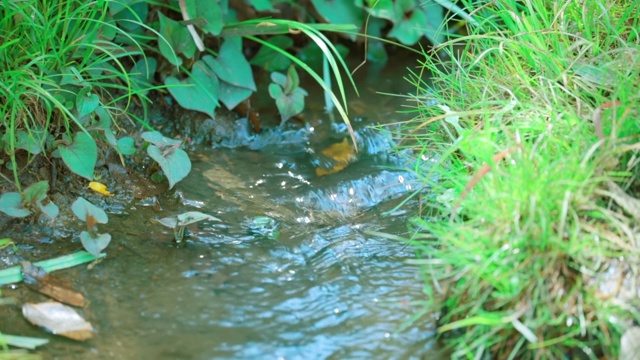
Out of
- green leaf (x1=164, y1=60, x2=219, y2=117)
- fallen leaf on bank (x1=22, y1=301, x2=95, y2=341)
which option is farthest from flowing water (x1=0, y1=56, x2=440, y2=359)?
green leaf (x1=164, y1=60, x2=219, y2=117)

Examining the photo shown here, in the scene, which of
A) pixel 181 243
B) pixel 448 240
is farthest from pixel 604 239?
pixel 181 243

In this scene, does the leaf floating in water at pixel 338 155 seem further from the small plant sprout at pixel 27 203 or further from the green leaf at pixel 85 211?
the small plant sprout at pixel 27 203

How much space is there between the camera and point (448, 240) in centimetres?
186

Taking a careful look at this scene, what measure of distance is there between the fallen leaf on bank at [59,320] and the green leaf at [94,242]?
0.24 metres

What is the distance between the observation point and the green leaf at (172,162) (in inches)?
99.7

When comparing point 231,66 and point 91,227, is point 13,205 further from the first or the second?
point 231,66

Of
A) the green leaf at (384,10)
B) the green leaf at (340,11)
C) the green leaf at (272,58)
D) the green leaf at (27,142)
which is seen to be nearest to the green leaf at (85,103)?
the green leaf at (27,142)

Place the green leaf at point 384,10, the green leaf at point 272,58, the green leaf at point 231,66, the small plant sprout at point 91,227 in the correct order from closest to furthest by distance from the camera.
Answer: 1. the small plant sprout at point 91,227
2. the green leaf at point 231,66
3. the green leaf at point 272,58
4. the green leaf at point 384,10

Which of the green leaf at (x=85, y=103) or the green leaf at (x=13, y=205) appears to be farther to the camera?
the green leaf at (x=85, y=103)

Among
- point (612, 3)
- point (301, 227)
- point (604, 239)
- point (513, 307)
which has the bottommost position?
point (301, 227)

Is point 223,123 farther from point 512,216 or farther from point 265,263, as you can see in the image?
point 512,216

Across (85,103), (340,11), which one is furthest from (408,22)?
(85,103)

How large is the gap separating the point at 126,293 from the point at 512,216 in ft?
3.54

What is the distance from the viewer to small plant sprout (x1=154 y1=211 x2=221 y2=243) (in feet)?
7.71
